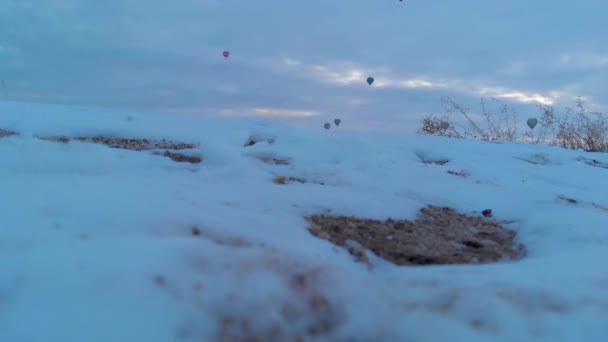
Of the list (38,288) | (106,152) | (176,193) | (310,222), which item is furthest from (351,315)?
(106,152)

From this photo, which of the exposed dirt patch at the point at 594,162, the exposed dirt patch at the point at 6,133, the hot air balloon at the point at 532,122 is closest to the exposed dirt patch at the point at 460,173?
the exposed dirt patch at the point at 594,162

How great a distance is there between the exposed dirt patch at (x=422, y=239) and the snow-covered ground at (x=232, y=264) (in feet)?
0.28

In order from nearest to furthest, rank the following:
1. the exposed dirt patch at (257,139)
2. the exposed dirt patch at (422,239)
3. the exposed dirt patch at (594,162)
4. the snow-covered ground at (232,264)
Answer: the snow-covered ground at (232,264) < the exposed dirt patch at (422,239) < the exposed dirt patch at (257,139) < the exposed dirt patch at (594,162)

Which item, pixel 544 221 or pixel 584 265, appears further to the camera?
pixel 544 221

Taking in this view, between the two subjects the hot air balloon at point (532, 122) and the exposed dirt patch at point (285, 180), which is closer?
the exposed dirt patch at point (285, 180)

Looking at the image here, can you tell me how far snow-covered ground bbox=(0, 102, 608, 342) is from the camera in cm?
111

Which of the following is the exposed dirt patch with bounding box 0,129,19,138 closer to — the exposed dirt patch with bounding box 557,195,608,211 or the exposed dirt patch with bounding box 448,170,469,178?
the exposed dirt patch with bounding box 448,170,469,178

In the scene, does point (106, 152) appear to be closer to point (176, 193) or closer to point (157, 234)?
point (176, 193)

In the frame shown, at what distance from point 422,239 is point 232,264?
3.16 ft

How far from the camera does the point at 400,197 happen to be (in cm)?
258

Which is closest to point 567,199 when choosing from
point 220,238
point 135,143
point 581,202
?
point 581,202

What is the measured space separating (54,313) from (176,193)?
906mm

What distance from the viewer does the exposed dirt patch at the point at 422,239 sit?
1.76 m

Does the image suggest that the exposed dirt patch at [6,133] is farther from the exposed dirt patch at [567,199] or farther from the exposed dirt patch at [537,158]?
the exposed dirt patch at [537,158]
